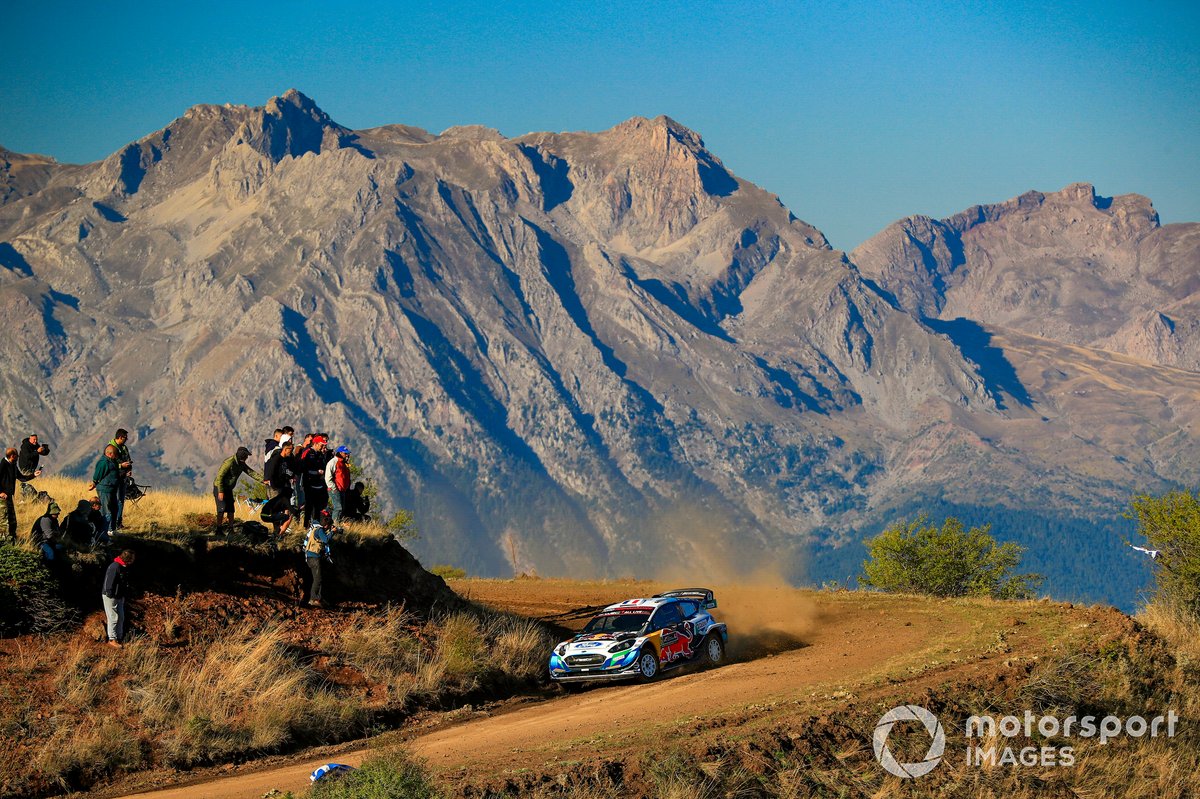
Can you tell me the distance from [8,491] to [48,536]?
173cm

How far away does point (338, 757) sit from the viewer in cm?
2166

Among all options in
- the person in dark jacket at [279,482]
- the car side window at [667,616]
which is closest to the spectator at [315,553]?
the person in dark jacket at [279,482]

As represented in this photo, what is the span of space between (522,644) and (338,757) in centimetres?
845

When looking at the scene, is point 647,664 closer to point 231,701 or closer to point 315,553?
point 315,553

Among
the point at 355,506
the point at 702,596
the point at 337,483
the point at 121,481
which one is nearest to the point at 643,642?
the point at 702,596

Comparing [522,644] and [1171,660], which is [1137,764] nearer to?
[1171,660]

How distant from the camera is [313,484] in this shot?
28516mm

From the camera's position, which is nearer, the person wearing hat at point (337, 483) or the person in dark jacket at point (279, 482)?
the person in dark jacket at point (279, 482)

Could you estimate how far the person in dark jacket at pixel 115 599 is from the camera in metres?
23.2

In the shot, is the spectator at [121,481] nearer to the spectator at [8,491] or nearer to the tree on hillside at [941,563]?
the spectator at [8,491]

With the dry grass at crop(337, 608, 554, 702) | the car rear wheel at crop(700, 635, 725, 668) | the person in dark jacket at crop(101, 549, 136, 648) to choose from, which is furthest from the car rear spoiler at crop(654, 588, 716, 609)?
the person in dark jacket at crop(101, 549, 136, 648)

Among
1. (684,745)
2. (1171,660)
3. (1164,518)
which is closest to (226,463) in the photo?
(684,745)

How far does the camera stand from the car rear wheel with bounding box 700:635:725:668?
30812mm

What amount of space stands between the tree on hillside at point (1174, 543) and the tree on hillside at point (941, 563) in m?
7.22
